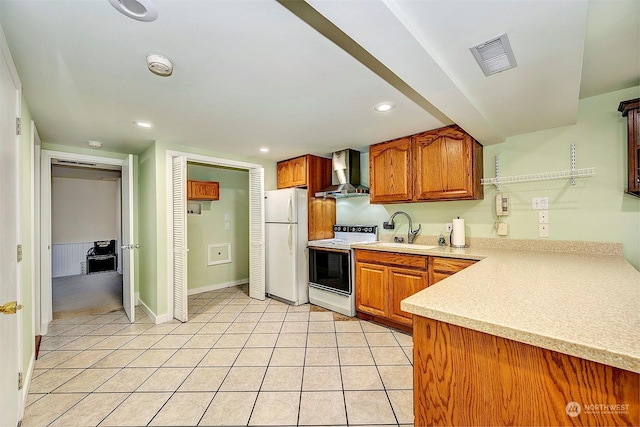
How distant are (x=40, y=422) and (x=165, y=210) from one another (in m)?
2.02

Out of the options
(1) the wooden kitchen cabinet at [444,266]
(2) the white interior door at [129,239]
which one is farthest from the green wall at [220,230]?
(1) the wooden kitchen cabinet at [444,266]

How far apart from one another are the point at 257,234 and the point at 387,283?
6.76 ft

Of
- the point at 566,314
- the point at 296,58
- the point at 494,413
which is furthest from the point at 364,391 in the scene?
the point at 296,58

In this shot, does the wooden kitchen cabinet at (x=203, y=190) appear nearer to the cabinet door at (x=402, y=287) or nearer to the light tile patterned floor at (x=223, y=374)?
the light tile patterned floor at (x=223, y=374)

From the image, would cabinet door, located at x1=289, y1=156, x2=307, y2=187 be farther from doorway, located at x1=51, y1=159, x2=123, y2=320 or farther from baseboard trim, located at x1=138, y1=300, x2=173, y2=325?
doorway, located at x1=51, y1=159, x2=123, y2=320

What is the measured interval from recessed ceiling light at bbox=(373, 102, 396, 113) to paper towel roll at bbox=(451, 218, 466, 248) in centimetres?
138

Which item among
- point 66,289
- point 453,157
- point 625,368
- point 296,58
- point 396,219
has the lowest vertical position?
point 66,289

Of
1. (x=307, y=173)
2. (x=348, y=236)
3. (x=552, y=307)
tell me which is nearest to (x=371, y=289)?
(x=348, y=236)

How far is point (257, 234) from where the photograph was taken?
13.2 ft

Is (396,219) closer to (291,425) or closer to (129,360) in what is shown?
(291,425)

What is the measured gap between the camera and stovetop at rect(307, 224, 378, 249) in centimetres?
352

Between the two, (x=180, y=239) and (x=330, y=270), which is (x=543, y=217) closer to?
(x=330, y=270)

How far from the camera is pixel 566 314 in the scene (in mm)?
863

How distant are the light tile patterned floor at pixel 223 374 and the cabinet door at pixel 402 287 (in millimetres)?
185
